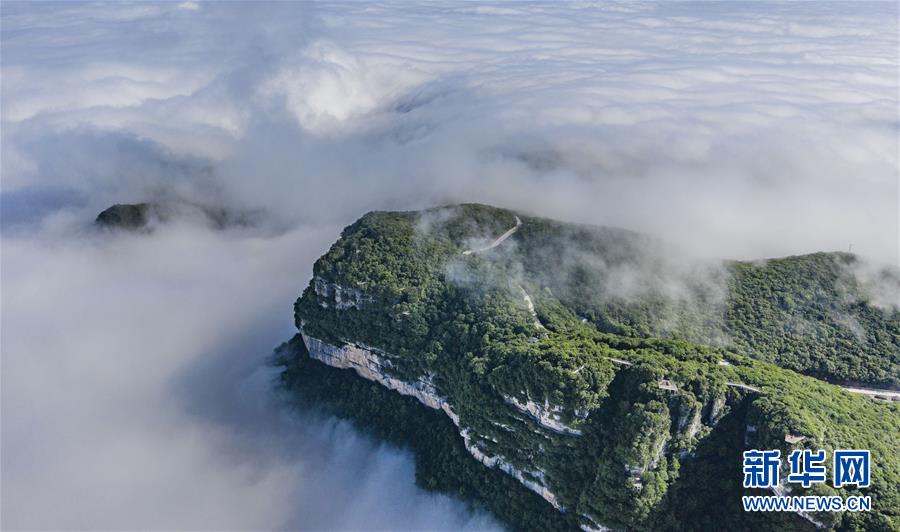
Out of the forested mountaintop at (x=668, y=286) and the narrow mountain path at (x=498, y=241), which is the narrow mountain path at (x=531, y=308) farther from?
the narrow mountain path at (x=498, y=241)

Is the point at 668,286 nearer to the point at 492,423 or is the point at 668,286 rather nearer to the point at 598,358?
the point at 598,358

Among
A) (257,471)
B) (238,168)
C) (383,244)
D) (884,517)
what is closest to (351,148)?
(238,168)

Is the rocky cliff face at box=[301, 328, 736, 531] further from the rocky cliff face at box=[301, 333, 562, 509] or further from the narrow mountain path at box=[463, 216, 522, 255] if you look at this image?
the narrow mountain path at box=[463, 216, 522, 255]

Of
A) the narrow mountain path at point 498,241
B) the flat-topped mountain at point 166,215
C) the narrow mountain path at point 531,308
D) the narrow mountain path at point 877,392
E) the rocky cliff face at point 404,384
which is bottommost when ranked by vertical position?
the flat-topped mountain at point 166,215

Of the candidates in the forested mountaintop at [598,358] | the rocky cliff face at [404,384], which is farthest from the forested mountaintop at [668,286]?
the rocky cliff face at [404,384]

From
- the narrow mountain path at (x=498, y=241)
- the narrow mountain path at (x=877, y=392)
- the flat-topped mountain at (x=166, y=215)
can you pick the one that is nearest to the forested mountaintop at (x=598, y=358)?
the narrow mountain path at (x=498, y=241)

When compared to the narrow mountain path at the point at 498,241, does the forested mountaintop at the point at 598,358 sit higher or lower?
lower

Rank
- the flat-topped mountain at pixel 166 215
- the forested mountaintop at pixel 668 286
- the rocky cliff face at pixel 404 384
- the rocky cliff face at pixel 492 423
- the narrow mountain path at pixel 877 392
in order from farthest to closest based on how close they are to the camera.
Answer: the flat-topped mountain at pixel 166 215 → the forested mountaintop at pixel 668 286 → the narrow mountain path at pixel 877 392 → the rocky cliff face at pixel 404 384 → the rocky cliff face at pixel 492 423

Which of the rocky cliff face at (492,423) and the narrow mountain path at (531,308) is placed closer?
the rocky cliff face at (492,423)

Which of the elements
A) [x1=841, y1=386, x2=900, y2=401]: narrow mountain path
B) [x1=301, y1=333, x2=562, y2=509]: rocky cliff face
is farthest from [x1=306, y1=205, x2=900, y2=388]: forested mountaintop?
[x1=301, y1=333, x2=562, y2=509]: rocky cliff face

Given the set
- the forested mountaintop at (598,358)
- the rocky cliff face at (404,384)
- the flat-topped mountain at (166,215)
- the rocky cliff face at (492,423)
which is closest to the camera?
the forested mountaintop at (598,358)

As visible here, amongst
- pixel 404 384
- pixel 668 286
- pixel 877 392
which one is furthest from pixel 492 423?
pixel 877 392
